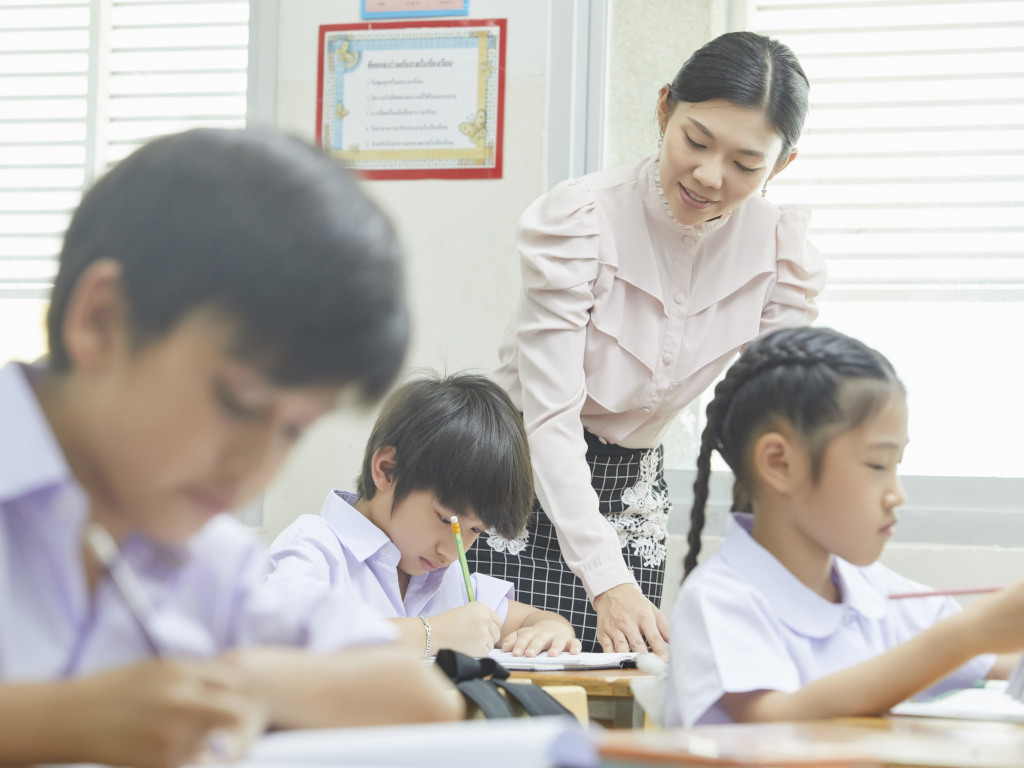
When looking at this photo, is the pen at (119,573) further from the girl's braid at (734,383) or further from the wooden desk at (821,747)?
the girl's braid at (734,383)

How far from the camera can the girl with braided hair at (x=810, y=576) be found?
91cm

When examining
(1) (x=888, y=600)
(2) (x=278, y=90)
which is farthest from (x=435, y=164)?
(1) (x=888, y=600)

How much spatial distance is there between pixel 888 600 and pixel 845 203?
1.59 metres

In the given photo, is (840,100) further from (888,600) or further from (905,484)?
(888,600)

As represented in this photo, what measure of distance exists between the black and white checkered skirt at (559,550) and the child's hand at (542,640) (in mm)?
159

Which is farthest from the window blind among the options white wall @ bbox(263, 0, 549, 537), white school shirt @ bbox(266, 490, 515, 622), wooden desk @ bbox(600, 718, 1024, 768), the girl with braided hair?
wooden desk @ bbox(600, 718, 1024, 768)

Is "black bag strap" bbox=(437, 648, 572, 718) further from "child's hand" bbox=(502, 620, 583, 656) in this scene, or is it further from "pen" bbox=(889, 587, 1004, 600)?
"child's hand" bbox=(502, 620, 583, 656)

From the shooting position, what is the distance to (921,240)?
8.22ft

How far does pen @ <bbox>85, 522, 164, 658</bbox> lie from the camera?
0.61 meters

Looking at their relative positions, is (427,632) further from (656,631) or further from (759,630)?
(759,630)

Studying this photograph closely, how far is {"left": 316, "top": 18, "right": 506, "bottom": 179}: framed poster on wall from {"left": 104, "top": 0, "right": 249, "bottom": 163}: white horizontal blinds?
31 centimetres

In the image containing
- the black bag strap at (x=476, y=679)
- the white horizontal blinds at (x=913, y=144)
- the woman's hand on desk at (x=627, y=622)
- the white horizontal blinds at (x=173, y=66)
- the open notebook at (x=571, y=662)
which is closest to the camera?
the black bag strap at (x=476, y=679)

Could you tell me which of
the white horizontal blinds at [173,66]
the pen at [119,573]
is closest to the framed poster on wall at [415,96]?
the white horizontal blinds at [173,66]

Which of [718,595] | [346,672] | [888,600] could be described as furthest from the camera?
[888,600]
